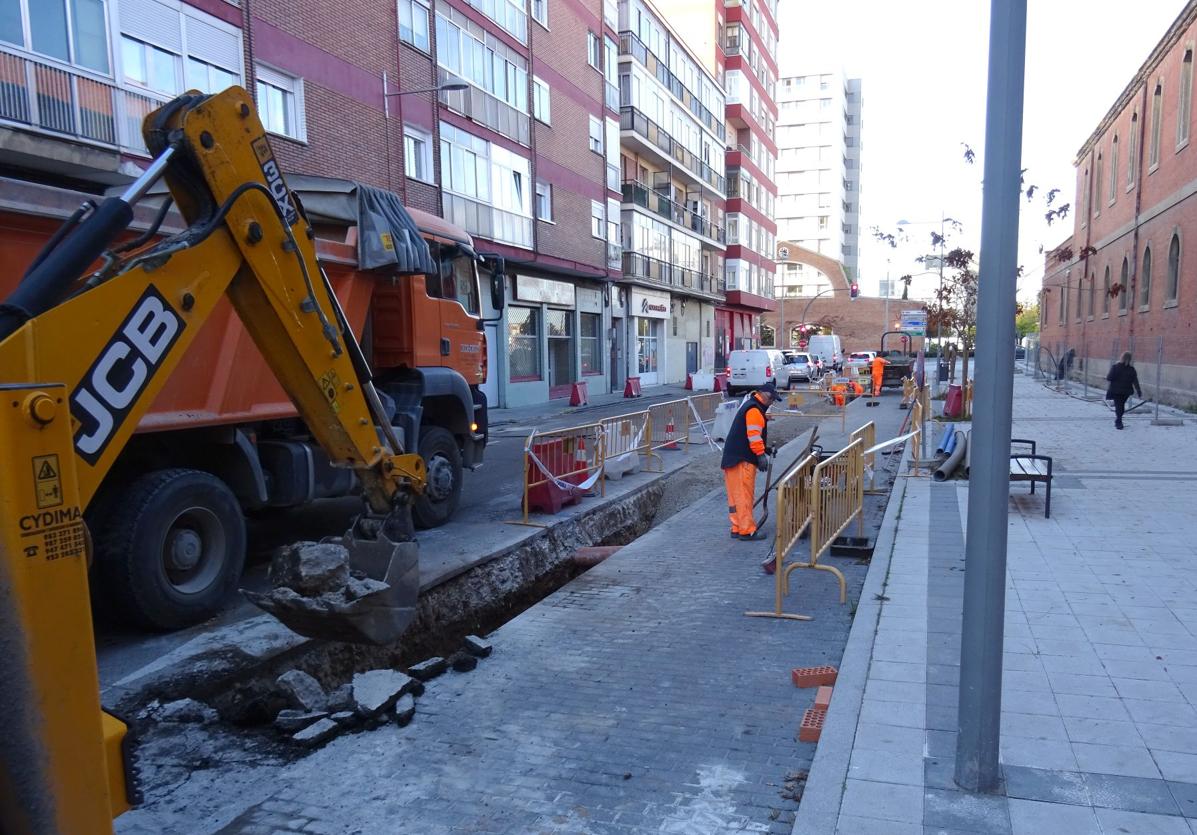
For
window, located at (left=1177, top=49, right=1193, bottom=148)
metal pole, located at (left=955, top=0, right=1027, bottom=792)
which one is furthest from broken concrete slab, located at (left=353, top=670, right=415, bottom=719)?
window, located at (left=1177, top=49, right=1193, bottom=148)

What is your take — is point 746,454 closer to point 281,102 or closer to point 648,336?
point 281,102

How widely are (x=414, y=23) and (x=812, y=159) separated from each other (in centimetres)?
7593

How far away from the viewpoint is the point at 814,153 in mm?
89750

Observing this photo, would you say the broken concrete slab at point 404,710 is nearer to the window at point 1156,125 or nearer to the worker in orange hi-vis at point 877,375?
the worker in orange hi-vis at point 877,375

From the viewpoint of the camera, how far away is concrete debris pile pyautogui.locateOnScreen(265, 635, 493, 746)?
14.6ft

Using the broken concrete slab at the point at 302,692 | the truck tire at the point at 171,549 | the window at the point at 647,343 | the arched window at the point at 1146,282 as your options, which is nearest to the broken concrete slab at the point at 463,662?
the broken concrete slab at the point at 302,692

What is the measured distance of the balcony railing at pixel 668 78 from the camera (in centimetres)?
3606

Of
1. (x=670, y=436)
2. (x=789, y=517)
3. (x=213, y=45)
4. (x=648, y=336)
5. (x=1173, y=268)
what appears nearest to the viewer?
(x=789, y=517)

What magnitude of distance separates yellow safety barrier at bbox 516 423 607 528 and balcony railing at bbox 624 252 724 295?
993 inches

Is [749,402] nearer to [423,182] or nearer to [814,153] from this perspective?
[423,182]

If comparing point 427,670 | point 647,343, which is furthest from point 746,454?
point 647,343

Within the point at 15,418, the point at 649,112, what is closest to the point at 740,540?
the point at 15,418

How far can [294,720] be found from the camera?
449 centimetres

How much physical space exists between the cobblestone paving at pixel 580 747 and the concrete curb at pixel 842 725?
0.60ft
